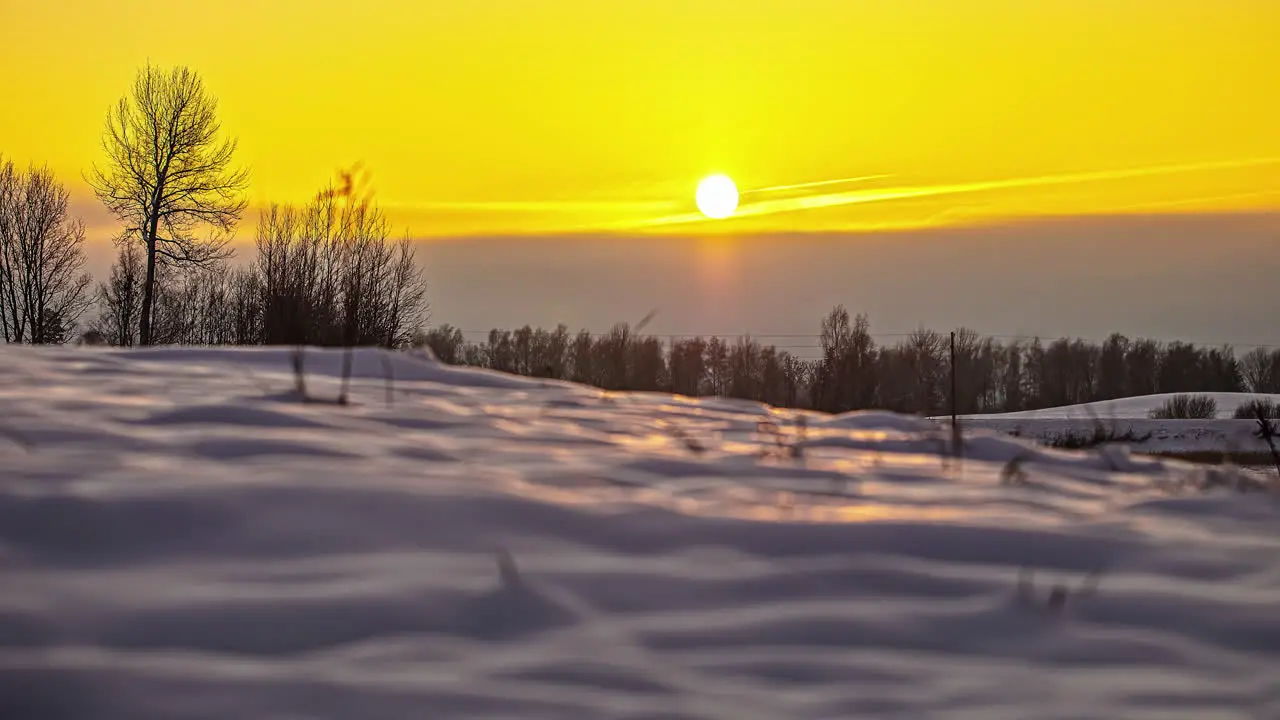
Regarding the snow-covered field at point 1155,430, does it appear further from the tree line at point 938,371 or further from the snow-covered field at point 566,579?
the snow-covered field at point 566,579

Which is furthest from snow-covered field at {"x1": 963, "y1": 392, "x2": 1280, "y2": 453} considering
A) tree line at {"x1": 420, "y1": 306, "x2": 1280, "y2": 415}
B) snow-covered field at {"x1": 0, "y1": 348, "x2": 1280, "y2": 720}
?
snow-covered field at {"x1": 0, "y1": 348, "x2": 1280, "y2": 720}

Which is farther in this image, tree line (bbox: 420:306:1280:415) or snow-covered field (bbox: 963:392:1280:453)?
snow-covered field (bbox: 963:392:1280:453)

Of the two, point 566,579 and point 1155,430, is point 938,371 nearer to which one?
point 1155,430

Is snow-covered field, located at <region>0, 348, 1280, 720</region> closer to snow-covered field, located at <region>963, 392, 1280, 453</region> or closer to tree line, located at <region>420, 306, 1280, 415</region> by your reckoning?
tree line, located at <region>420, 306, 1280, 415</region>

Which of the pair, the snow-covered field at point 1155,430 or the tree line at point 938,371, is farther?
the snow-covered field at point 1155,430

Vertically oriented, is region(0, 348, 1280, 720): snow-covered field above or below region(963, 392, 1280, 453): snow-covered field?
above

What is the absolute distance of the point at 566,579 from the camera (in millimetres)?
1807

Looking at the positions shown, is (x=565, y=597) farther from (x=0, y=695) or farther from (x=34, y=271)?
(x=34, y=271)

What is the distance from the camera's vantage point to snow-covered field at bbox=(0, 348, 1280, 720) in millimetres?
1490

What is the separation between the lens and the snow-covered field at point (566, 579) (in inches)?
58.7

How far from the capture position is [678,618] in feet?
5.66

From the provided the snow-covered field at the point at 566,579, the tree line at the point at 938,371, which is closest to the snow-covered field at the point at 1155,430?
Result: the tree line at the point at 938,371

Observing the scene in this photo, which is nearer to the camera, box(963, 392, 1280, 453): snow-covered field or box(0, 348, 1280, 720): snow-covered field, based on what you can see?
box(0, 348, 1280, 720): snow-covered field

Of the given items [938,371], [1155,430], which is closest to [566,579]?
[1155,430]
